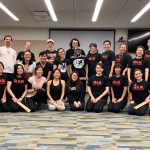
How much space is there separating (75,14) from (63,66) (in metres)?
3.76

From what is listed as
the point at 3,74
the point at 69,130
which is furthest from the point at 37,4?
the point at 69,130

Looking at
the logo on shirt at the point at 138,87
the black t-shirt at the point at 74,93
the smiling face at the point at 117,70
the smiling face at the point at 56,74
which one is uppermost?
the smiling face at the point at 117,70

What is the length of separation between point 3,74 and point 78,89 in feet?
5.02

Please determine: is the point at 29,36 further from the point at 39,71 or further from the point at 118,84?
the point at 118,84

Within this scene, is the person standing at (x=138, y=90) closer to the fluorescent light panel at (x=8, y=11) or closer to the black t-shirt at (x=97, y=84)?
the black t-shirt at (x=97, y=84)

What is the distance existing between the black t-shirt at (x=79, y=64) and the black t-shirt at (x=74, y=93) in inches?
16.0

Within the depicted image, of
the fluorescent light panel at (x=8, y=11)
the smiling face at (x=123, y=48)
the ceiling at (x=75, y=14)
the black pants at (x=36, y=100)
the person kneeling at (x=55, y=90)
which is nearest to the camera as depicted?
the black pants at (x=36, y=100)

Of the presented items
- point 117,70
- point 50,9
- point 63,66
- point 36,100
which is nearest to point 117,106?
point 117,70

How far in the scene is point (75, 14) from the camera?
9.63m

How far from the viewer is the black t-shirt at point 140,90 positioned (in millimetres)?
5539

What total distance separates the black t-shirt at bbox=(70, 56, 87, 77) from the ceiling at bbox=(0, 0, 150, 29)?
2.33 metres

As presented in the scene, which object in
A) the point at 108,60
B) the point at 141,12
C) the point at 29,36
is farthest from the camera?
the point at 29,36

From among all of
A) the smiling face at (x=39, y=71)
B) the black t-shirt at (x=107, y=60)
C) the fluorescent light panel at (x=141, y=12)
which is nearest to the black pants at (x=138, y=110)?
the black t-shirt at (x=107, y=60)

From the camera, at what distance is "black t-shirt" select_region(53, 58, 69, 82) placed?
631 centimetres
